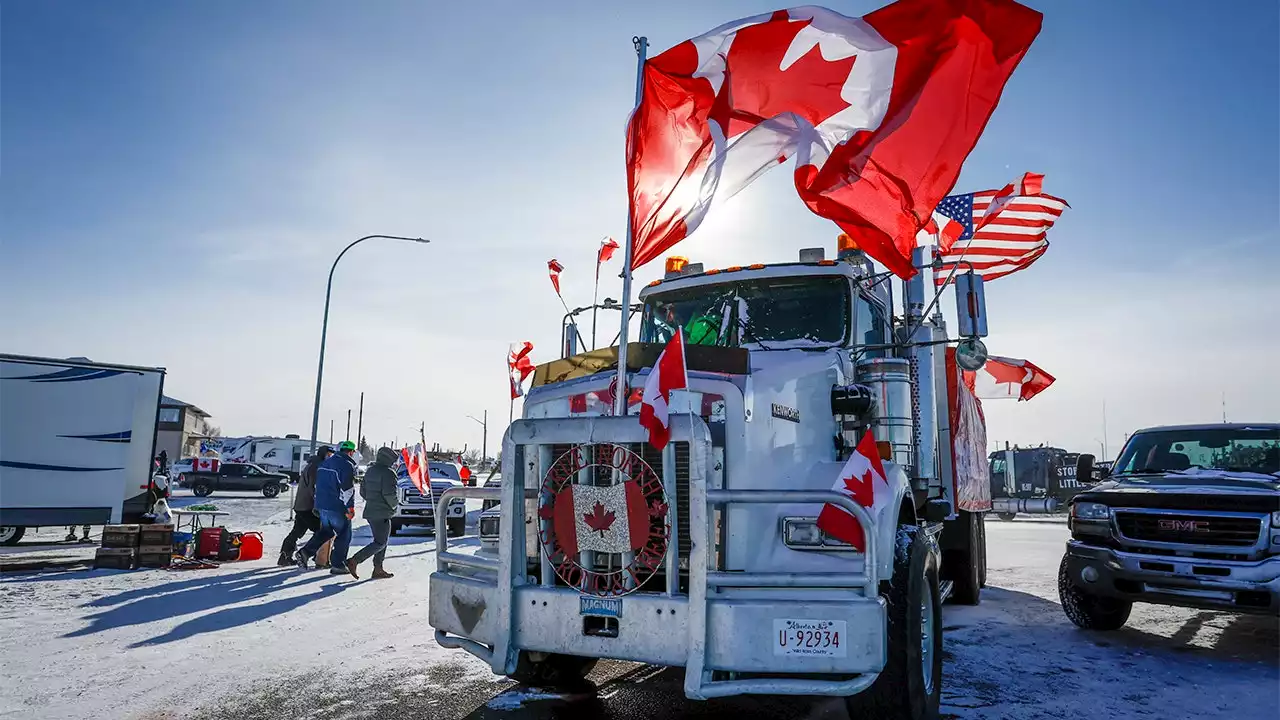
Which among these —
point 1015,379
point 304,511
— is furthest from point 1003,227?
point 304,511

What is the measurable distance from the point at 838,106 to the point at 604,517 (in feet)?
10.9

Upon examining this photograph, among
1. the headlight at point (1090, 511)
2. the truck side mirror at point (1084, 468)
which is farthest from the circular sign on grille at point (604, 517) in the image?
the truck side mirror at point (1084, 468)

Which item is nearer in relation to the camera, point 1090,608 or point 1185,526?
point 1185,526

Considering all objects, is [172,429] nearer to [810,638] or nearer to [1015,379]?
[1015,379]

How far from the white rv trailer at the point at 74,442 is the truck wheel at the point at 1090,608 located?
44.6 ft

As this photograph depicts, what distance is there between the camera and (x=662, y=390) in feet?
12.8

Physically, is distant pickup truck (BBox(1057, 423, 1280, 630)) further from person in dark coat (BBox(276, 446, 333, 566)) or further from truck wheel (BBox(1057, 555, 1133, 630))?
person in dark coat (BBox(276, 446, 333, 566))

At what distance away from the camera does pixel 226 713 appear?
459cm

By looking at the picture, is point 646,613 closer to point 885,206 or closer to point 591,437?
point 591,437

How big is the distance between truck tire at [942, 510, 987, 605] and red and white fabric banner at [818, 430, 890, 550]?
4922 mm

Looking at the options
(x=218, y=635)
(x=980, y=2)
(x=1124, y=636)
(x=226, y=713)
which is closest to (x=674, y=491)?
(x=226, y=713)

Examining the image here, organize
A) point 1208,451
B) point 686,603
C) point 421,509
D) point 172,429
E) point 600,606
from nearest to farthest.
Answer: point 686,603 → point 600,606 → point 1208,451 → point 421,509 → point 172,429

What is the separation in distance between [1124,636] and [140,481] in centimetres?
1440

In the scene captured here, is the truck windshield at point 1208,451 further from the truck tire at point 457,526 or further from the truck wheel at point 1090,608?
the truck tire at point 457,526
